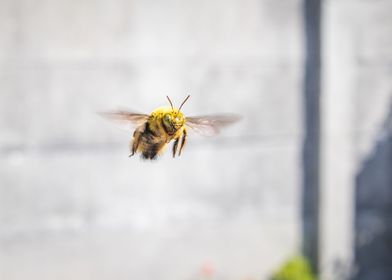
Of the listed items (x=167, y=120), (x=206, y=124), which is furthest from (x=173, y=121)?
(x=206, y=124)

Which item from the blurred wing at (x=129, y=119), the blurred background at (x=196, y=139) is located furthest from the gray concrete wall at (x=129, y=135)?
the blurred wing at (x=129, y=119)

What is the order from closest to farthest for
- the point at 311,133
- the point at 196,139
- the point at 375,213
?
the point at 196,139
the point at 311,133
the point at 375,213

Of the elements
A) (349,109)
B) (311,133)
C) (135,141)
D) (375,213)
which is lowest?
(375,213)

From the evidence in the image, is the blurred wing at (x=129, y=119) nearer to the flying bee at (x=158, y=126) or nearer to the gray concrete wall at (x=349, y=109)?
the flying bee at (x=158, y=126)

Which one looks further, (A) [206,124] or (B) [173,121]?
(A) [206,124]

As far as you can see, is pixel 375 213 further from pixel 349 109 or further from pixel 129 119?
pixel 129 119

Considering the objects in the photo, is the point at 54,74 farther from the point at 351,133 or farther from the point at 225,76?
the point at 351,133

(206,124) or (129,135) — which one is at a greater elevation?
(206,124)
